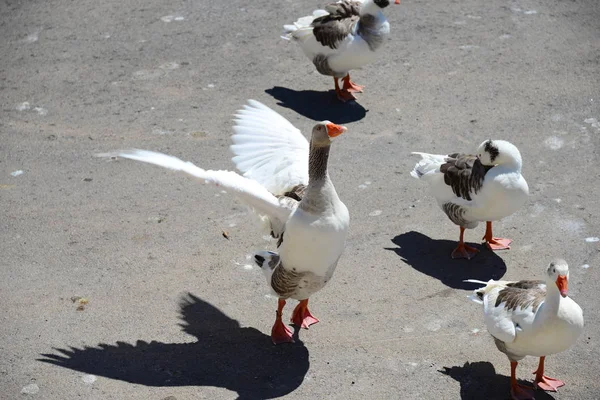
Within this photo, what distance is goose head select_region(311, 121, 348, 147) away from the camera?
6188 millimetres

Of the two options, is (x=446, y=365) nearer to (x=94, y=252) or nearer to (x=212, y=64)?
(x=94, y=252)

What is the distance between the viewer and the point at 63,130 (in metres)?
9.73

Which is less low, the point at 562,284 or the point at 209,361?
the point at 562,284

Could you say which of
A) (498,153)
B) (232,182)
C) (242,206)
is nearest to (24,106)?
(242,206)

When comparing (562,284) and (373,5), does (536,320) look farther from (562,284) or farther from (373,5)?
(373,5)

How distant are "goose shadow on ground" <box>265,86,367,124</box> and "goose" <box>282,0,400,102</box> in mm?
158

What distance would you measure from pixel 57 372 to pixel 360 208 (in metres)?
3.63

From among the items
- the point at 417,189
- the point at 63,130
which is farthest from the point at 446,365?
the point at 63,130

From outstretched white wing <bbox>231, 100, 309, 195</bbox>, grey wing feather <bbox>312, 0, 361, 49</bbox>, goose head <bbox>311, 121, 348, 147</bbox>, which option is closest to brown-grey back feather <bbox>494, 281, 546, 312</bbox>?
goose head <bbox>311, 121, 348, 147</bbox>

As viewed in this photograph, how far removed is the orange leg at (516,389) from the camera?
6015 mm

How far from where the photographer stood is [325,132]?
6227 millimetres

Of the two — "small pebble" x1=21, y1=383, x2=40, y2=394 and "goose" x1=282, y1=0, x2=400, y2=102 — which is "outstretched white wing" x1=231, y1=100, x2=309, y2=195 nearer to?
"small pebble" x1=21, y1=383, x2=40, y2=394

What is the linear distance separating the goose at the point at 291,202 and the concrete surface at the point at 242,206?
0.35 metres

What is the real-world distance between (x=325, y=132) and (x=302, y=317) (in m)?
1.71
